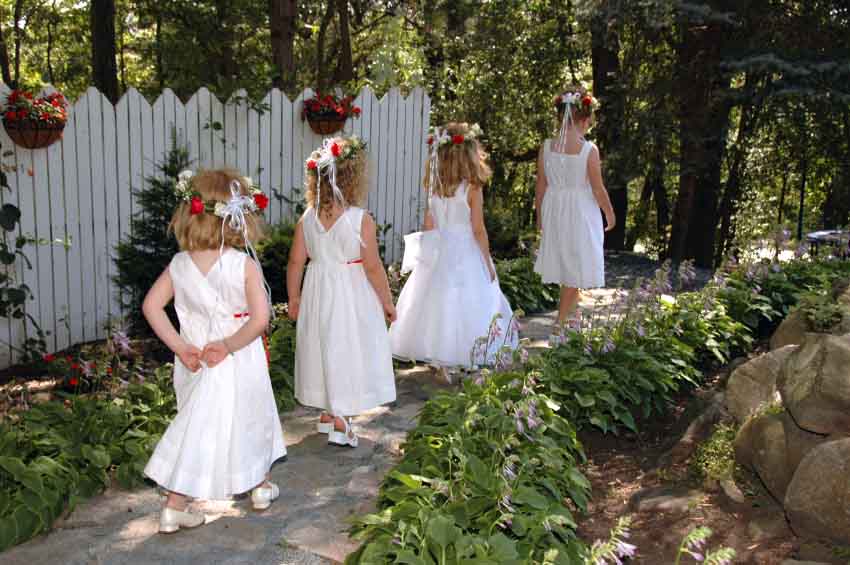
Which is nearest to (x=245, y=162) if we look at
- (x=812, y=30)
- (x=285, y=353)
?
(x=285, y=353)

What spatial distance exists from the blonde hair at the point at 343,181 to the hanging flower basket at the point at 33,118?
2.61 m

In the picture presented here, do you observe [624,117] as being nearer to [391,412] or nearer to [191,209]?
[391,412]

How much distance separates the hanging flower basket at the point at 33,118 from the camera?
19.1 ft

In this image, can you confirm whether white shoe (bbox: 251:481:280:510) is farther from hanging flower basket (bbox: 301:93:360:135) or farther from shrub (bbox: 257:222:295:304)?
hanging flower basket (bbox: 301:93:360:135)

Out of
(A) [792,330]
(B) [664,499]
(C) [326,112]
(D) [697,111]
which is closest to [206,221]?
(B) [664,499]

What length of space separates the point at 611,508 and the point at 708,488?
46cm

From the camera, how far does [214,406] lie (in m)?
3.46

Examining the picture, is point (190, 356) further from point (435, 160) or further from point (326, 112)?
point (326, 112)

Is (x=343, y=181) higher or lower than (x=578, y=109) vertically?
lower

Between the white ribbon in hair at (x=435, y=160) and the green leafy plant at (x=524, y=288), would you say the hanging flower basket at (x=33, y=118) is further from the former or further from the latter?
the green leafy plant at (x=524, y=288)

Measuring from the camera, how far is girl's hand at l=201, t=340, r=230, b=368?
3.42 metres

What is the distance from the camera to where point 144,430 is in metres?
4.30

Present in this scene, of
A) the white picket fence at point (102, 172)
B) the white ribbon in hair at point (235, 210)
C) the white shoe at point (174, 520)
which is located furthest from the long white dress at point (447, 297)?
the white shoe at point (174, 520)

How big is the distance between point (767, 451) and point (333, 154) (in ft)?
8.49
